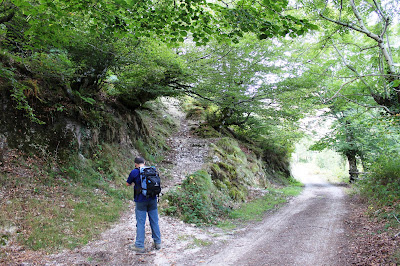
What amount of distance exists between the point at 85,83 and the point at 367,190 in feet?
41.8

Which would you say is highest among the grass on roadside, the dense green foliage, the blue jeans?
the dense green foliage

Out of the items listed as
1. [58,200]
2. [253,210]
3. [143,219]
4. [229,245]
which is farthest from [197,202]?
[58,200]

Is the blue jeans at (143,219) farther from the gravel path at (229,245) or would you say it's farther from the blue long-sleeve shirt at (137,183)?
the gravel path at (229,245)

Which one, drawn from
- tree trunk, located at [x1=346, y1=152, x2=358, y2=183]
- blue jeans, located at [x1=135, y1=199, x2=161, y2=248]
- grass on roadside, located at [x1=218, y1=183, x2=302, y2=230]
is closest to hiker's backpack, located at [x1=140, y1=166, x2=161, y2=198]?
blue jeans, located at [x1=135, y1=199, x2=161, y2=248]

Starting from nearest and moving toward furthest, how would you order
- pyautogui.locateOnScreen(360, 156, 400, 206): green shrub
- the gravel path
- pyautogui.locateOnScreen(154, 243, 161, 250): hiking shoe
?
the gravel path, pyautogui.locateOnScreen(154, 243, 161, 250): hiking shoe, pyautogui.locateOnScreen(360, 156, 400, 206): green shrub

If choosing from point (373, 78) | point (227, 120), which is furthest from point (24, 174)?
point (227, 120)

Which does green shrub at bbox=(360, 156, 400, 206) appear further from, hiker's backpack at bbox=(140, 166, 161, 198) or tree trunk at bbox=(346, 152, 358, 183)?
tree trunk at bbox=(346, 152, 358, 183)

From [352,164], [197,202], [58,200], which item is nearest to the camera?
[58,200]

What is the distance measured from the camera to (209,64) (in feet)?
30.7

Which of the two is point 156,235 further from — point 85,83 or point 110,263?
point 85,83

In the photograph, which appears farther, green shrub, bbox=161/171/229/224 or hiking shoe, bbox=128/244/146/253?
green shrub, bbox=161/171/229/224

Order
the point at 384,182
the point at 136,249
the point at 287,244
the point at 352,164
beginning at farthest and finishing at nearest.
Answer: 1. the point at 352,164
2. the point at 384,182
3. the point at 287,244
4. the point at 136,249

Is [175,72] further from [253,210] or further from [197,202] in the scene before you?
[253,210]

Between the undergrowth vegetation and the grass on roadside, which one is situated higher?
the undergrowth vegetation
